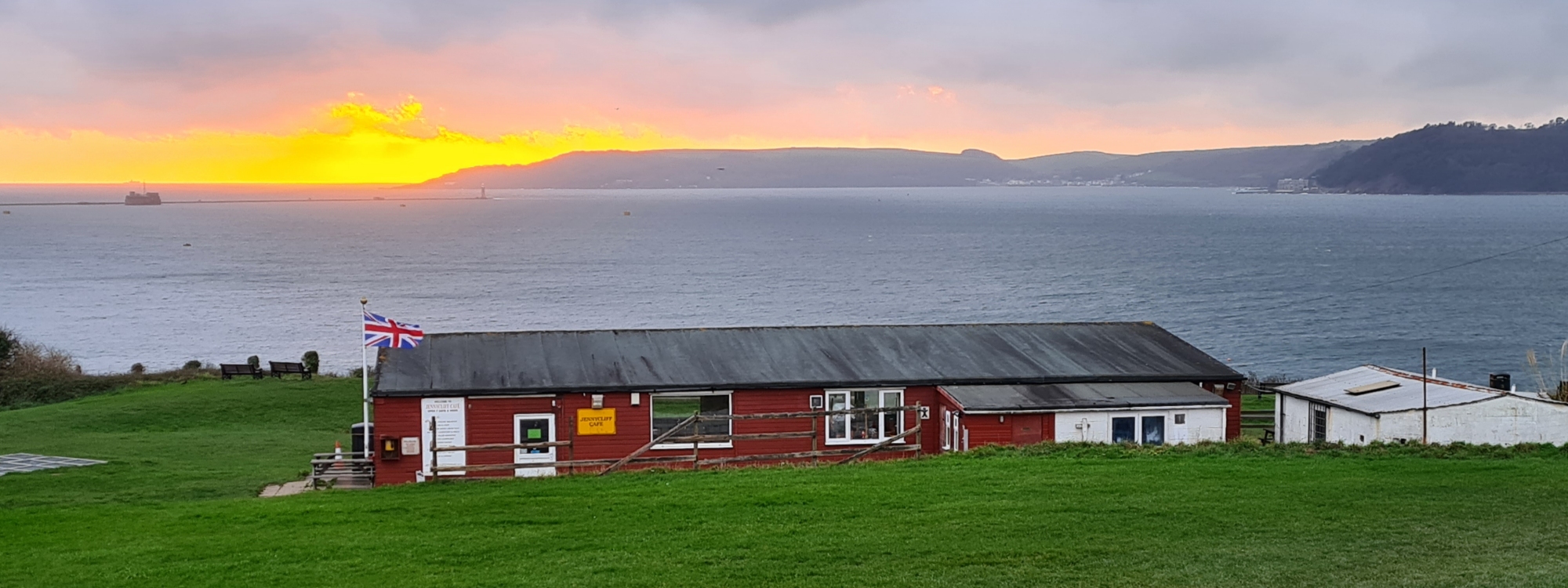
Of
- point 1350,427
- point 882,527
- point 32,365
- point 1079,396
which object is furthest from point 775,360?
point 32,365

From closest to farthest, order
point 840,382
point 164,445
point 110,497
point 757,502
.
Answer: point 757,502, point 110,497, point 840,382, point 164,445

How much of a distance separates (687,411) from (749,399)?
1.50 meters

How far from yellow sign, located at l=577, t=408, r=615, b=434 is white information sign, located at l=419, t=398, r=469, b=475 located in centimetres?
220

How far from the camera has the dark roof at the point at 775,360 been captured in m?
26.3

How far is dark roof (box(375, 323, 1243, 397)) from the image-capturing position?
86.4 feet

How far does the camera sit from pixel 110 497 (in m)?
22.0

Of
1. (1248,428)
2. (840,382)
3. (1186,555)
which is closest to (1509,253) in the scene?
(1248,428)

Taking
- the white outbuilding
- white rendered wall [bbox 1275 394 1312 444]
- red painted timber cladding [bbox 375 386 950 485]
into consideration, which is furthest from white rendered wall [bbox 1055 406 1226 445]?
white rendered wall [bbox 1275 394 1312 444]

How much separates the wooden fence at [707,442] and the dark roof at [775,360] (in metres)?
1.11

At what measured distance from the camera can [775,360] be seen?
28.4 metres

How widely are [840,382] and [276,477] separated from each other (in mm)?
11108

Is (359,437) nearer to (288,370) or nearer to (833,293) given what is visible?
(288,370)

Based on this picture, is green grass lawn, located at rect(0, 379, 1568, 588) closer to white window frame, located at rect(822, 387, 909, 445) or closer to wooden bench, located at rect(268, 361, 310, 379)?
white window frame, located at rect(822, 387, 909, 445)

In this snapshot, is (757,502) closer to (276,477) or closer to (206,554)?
(206,554)
